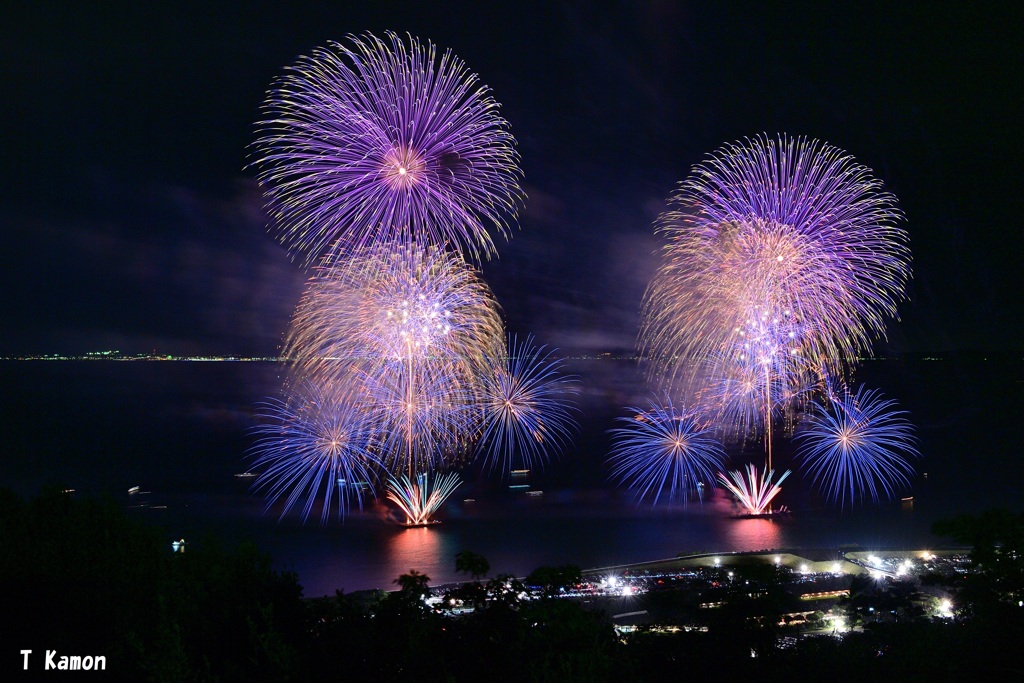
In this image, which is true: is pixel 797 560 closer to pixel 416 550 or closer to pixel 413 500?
pixel 416 550

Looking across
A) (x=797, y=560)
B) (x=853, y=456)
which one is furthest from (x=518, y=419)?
(x=797, y=560)

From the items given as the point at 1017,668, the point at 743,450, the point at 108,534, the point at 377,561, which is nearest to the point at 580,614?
the point at 1017,668

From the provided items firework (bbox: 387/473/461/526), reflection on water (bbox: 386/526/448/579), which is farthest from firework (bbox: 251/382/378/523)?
reflection on water (bbox: 386/526/448/579)

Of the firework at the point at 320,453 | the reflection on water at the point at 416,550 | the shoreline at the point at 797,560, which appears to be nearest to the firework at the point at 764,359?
the shoreline at the point at 797,560

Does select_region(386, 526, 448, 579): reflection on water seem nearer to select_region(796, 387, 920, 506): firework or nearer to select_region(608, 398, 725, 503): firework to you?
select_region(608, 398, 725, 503): firework

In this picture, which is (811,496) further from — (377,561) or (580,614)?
(580,614)

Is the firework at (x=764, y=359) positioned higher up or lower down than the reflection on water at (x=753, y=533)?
higher up

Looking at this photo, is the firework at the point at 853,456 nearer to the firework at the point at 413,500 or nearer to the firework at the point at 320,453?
the firework at the point at 413,500
